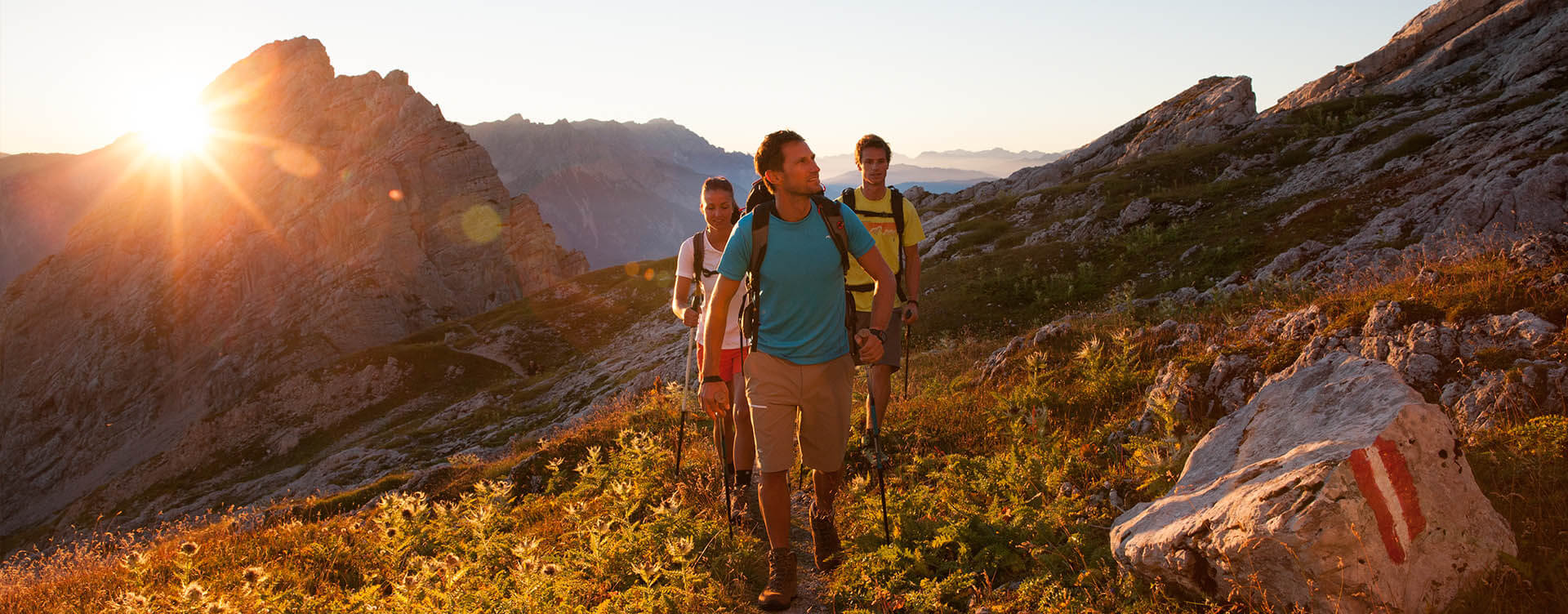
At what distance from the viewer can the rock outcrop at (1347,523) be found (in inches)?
127

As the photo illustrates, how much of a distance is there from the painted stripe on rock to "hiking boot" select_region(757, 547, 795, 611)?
3448 mm

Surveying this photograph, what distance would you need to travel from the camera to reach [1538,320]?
5.50m

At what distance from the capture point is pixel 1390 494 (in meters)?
3.35

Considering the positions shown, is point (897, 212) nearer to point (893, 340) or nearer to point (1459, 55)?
point (893, 340)

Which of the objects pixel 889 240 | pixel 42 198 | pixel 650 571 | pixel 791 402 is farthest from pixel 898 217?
pixel 42 198

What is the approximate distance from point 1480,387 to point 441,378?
64.3m

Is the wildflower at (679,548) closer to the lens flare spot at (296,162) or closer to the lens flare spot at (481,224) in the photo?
the lens flare spot at (481,224)

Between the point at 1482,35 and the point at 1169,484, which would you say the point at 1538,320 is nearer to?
the point at 1169,484

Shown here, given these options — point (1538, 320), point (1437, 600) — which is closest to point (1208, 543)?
point (1437, 600)

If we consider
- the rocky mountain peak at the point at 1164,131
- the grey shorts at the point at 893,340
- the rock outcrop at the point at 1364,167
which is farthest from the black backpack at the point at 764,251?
the rocky mountain peak at the point at 1164,131

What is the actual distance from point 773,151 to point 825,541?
304 cm

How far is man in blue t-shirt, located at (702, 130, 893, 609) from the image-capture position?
504 cm

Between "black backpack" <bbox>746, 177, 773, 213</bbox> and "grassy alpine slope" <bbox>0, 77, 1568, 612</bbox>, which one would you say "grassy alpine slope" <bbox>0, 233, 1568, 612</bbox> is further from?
"black backpack" <bbox>746, 177, 773, 213</bbox>

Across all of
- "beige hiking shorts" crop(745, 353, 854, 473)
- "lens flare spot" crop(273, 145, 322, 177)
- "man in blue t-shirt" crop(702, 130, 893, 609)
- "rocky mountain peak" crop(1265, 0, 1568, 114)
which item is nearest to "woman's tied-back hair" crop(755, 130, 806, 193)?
"man in blue t-shirt" crop(702, 130, 893, 609)
